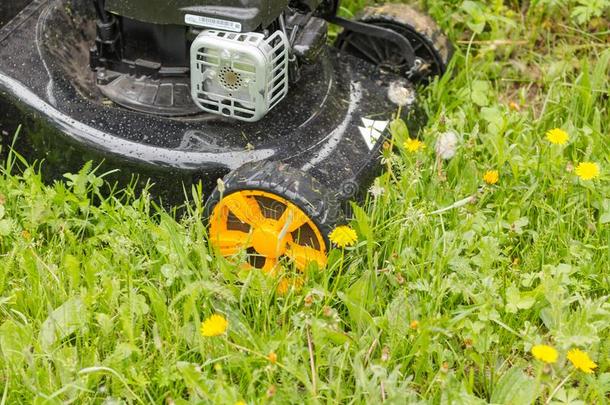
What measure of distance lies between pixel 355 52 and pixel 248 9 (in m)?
0.62

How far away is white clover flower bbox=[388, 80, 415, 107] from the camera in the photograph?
2244 mm

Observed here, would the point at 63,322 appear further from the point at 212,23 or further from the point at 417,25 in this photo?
the point at 417,25

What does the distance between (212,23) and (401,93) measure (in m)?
0.52

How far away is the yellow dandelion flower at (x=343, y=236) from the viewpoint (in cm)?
177

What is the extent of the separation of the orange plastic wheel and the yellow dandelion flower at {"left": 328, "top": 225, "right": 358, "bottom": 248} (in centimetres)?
5

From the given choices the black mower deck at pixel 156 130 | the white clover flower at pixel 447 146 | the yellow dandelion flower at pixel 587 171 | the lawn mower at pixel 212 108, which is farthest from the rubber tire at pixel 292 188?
the yellow dandelion flower at pixel 587 171

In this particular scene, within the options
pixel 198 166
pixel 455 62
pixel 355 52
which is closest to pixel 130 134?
pixel 198 166

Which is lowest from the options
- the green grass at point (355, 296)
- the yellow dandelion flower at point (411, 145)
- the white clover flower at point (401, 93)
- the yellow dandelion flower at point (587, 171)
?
the green grass at point (355, 296)

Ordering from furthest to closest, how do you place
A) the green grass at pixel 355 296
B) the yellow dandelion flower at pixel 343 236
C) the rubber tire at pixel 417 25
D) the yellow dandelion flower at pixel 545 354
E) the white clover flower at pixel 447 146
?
the rubber tire at pixel 417 25, the white clover flower at pixel 447 146, the yellow dandelion flower at pixel 343 236, the green grass at pixel 355 296, the yellow dandelion flower at pixel 545 354

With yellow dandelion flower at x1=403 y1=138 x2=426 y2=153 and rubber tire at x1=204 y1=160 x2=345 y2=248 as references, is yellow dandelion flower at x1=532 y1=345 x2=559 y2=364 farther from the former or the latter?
yellow dandelion flower at x1=403 y1=138 x2=426 y2=153

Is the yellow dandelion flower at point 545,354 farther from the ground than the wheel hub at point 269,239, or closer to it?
farther from the ground

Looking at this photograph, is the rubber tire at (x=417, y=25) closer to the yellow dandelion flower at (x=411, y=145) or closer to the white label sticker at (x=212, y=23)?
the yellow dandelion flower at (x=411, y=145)

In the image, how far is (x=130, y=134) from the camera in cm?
201

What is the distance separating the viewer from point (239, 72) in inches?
75.7
